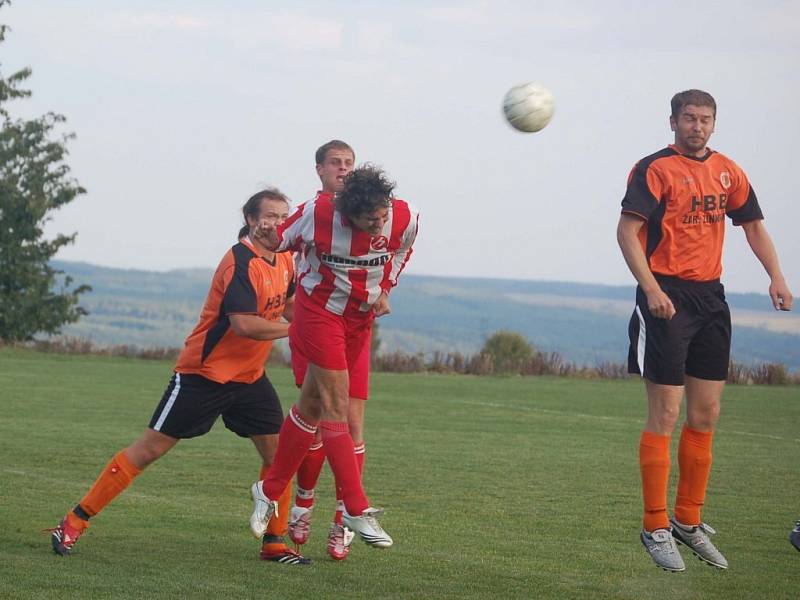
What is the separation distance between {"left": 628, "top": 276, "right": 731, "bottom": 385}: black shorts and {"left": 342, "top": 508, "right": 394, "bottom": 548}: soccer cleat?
147 cm

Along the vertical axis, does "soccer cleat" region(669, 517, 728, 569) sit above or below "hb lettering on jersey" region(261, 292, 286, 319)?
below

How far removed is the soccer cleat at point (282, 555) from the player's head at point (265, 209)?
1.68 meters

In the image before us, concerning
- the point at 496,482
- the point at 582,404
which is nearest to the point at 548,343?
the point at 582,404

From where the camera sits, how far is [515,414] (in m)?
17.0

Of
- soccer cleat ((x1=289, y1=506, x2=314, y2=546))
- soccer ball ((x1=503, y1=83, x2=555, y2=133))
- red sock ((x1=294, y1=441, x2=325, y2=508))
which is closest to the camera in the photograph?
soccer cleat ((x1=289, y1=506, x2=314, y2=546))

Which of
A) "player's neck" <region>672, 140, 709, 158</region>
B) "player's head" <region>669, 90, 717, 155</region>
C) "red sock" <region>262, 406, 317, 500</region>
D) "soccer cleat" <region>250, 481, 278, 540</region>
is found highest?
"player's head" <region>669, 90, 717, 155</region>

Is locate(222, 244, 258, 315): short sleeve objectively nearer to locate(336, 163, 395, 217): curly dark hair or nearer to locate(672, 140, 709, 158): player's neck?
locate(336, 163, 395, 217): curly dark hair

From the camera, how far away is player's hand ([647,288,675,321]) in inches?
237

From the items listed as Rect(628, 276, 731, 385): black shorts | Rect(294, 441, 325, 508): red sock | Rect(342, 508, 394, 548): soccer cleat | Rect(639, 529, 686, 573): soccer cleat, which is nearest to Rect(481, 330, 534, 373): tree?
Rect(294, 441, 325, 508): red sock

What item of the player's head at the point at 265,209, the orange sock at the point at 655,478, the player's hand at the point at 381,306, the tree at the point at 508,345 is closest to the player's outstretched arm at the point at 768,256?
the orange sock at the point at 655,478

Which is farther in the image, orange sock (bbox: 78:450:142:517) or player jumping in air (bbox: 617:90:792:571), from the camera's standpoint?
orange sock (bbox: 78:450:142:517)

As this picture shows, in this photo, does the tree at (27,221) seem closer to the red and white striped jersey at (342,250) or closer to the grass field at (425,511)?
the grass field at (425,511)

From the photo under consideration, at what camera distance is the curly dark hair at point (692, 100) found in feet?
20.5

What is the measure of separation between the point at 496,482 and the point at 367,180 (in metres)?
4.50
